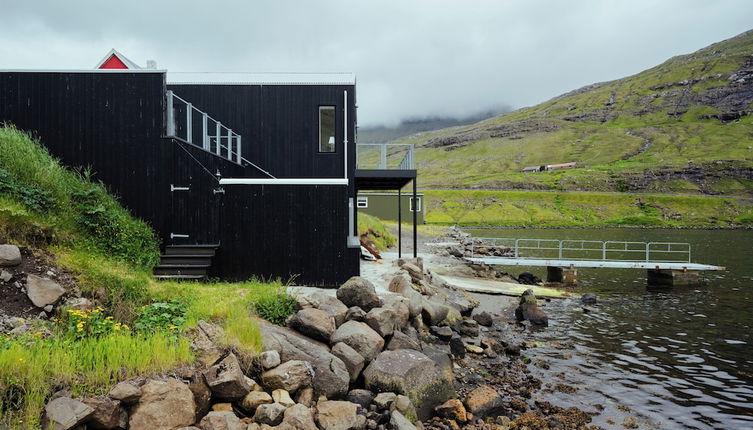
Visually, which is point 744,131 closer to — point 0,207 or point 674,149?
point 674,149

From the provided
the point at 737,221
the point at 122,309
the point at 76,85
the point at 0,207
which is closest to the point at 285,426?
the point at 122,309

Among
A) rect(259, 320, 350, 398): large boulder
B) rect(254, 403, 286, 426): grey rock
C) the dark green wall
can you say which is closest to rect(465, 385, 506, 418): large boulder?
rect(259, 320, 350, 398): large boulder

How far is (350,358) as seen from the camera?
8.30 metres

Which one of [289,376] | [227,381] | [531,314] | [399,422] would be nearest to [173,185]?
[289,376]

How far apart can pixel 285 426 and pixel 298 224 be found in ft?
24.4

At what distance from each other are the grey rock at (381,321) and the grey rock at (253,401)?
3.36 metres

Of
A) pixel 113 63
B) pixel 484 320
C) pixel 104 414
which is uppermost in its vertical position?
pixel 113 63

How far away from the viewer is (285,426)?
6172mm

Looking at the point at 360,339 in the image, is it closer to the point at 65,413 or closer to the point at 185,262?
the point at 65,413

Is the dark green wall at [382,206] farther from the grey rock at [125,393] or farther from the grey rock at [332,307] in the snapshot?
the grey rock at [125,393]

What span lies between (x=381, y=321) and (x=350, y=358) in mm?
1496

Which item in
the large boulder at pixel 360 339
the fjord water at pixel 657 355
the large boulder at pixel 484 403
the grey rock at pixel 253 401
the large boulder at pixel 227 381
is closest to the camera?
the large boulder at pixel 227 381

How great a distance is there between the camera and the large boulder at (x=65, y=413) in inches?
202

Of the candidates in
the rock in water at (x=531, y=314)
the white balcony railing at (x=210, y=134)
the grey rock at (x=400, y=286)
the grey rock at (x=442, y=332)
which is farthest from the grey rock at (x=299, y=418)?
the white balcony railing at (x=210, y=134)
